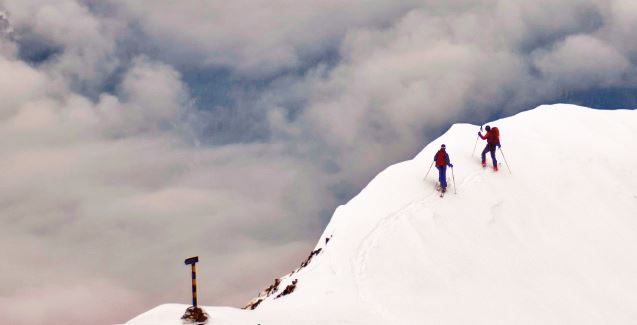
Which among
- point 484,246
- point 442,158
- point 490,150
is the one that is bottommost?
point 484,246

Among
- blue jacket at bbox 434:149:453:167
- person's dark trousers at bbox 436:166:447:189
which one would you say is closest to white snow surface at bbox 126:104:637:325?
person's dark trousers at bbox 436:166:447:189

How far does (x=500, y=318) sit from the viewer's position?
79.5ft

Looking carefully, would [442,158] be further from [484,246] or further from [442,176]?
[484,246]

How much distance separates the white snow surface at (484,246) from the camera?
23.7m

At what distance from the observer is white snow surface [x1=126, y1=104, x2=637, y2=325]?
23703 mm

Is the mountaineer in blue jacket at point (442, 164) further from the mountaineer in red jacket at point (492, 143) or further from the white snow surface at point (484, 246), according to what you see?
the mountaineer in red jacket at point (492, 143)

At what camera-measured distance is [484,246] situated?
90.6ft

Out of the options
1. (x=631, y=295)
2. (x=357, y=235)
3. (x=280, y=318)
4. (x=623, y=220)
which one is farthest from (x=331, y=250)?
(x=623, y=220)

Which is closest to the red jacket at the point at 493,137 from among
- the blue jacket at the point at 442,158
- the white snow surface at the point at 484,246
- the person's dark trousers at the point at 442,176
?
the white snow surface at the point at 484,246

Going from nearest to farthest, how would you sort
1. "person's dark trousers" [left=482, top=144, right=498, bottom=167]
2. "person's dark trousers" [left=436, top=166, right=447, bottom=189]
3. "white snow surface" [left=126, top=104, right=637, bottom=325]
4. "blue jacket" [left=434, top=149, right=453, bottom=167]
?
"white snow surface" [left=126, top=104, right=637, bottom=325]
"blue jacket" [left=434, top=149, right=453, bottom=167]
"person's dark trousers" [left=436, top=166, right=447, bottom=189]
"person's dark trousers" [left=482, top=144, right=498, bottom=167]

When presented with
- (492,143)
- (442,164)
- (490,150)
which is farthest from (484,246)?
(492,143)

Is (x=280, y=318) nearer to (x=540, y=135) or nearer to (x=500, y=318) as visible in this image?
(x=500, y=318)

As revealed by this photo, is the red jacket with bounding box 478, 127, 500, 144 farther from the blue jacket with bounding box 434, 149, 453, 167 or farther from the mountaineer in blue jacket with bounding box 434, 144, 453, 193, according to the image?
the blue jacket with bounding box 434, 149, 453, 167

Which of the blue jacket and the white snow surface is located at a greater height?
the blue jacket
